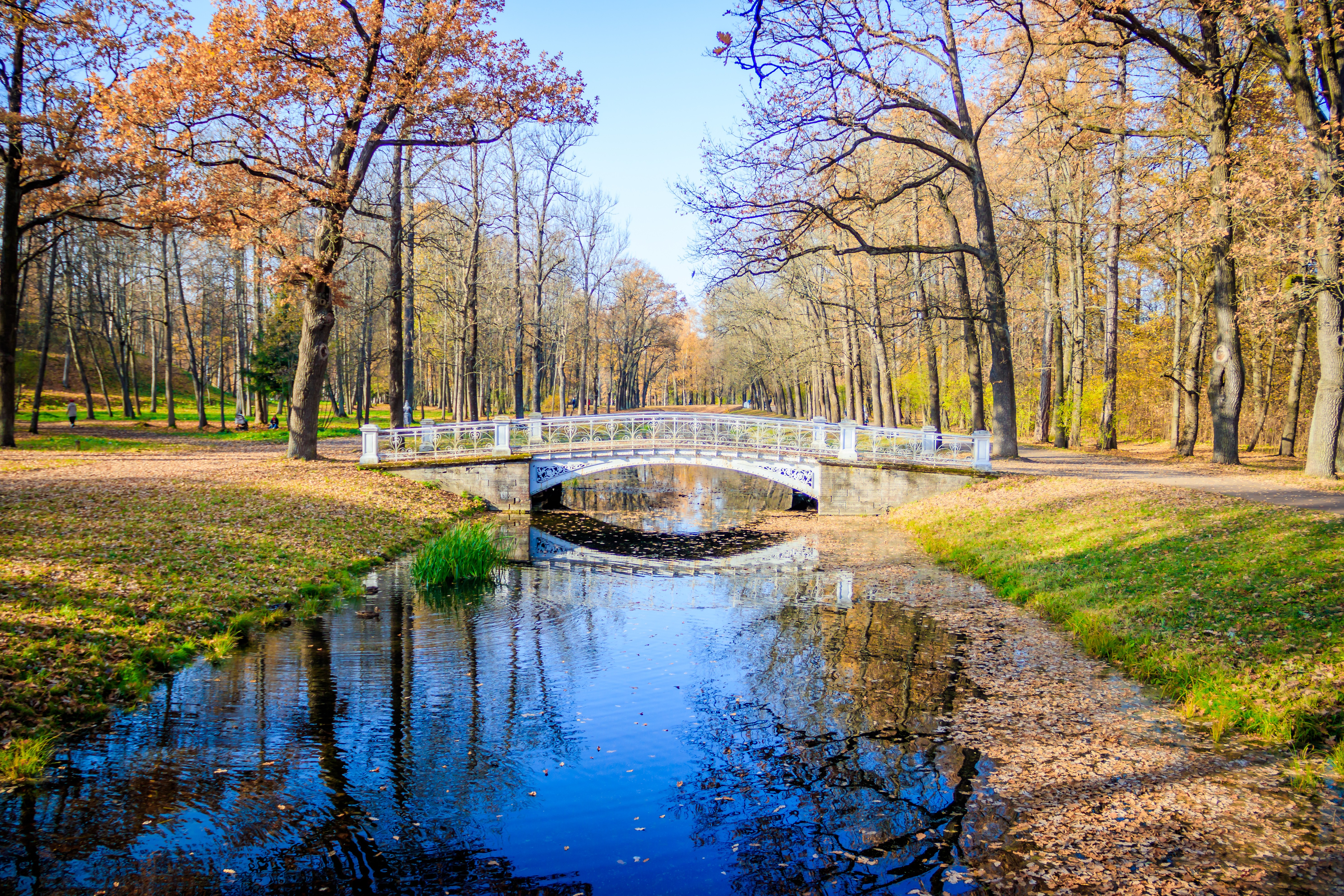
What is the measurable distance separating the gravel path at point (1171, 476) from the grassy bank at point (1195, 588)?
87cm

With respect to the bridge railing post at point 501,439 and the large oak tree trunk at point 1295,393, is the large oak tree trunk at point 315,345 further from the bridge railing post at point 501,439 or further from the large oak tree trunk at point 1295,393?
the large oak tree trunk at point 1295,393

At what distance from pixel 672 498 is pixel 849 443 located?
26.9 ft

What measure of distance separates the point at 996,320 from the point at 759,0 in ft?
55.6

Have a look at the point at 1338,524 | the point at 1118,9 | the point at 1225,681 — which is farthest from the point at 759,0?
the point at 1118,9

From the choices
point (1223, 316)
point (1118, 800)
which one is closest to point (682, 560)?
point (1118, 800)

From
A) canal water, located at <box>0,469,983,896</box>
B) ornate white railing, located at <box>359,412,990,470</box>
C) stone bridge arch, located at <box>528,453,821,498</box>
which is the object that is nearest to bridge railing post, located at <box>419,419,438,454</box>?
ornate white railing, located at <box>359,412,990,470</box>

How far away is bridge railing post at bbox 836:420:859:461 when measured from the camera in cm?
2006

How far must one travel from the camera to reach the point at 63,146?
57.9ft

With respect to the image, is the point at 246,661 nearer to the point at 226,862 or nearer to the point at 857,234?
the point at 226,862

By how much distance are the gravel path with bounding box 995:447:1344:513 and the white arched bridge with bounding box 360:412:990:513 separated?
2.00 m

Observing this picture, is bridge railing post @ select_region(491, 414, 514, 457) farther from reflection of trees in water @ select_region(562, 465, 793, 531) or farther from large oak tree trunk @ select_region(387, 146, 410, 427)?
reflection of trees in water @ select_region(562, 465, 793, 531)

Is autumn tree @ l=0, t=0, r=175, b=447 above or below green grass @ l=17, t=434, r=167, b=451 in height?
above

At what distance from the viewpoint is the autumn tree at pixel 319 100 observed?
49.7ft

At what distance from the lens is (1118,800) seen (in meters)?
5.35
